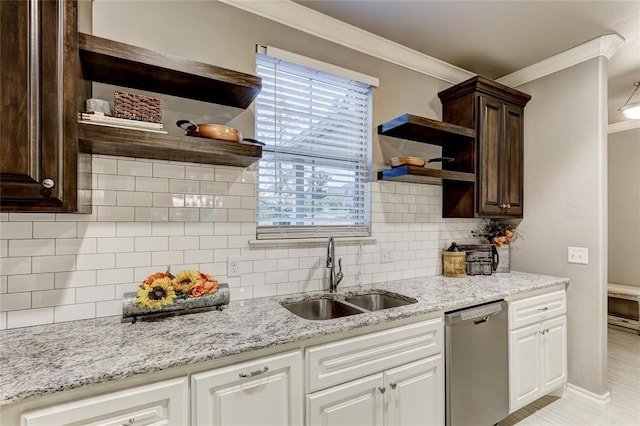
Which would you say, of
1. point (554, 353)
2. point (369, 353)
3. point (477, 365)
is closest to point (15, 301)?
point (369, 353)

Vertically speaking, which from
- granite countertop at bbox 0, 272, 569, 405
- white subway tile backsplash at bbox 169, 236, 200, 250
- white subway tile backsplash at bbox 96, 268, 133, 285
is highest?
white subway tile backsplash at bbox 169, 236, 200, 250

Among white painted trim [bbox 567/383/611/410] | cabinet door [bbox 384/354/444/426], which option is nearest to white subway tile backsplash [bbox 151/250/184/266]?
cabinet door [bbox 384/354/444/426]

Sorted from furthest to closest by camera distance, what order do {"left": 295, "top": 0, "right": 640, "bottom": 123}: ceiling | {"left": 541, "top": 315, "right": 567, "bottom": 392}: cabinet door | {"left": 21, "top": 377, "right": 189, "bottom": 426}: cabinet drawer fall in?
{"left": 541, "top": 315, "right": 567, "bottom": 392}: cabinet door, {"left": 295, "top": 0, "right": 640, "bottom": 123}: ceiling, {"left": 21, "top": 377, "right": 189, "bottom": 426}: cabinet drawer

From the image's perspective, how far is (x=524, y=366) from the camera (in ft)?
7.18

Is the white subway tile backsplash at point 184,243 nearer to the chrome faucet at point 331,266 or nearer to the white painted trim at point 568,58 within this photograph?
the chrome faucet at point 331,266

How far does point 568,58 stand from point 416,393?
2.81 metres

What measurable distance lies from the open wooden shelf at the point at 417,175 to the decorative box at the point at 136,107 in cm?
148

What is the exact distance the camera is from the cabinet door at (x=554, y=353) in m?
2.31

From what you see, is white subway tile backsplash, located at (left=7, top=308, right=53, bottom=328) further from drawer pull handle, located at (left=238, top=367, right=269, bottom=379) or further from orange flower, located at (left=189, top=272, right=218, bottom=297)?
drawer pull handle, located at (left=238, top=367, right=269, bottom=379)

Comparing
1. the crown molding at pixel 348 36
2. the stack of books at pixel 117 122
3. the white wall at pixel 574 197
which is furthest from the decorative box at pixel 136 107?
the white wall at pixel 574 197

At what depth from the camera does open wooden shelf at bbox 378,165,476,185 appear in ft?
7.09

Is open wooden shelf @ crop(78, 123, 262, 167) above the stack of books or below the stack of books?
below

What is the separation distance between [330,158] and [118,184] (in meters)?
1.29

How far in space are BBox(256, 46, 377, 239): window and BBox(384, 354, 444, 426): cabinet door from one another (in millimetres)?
960
